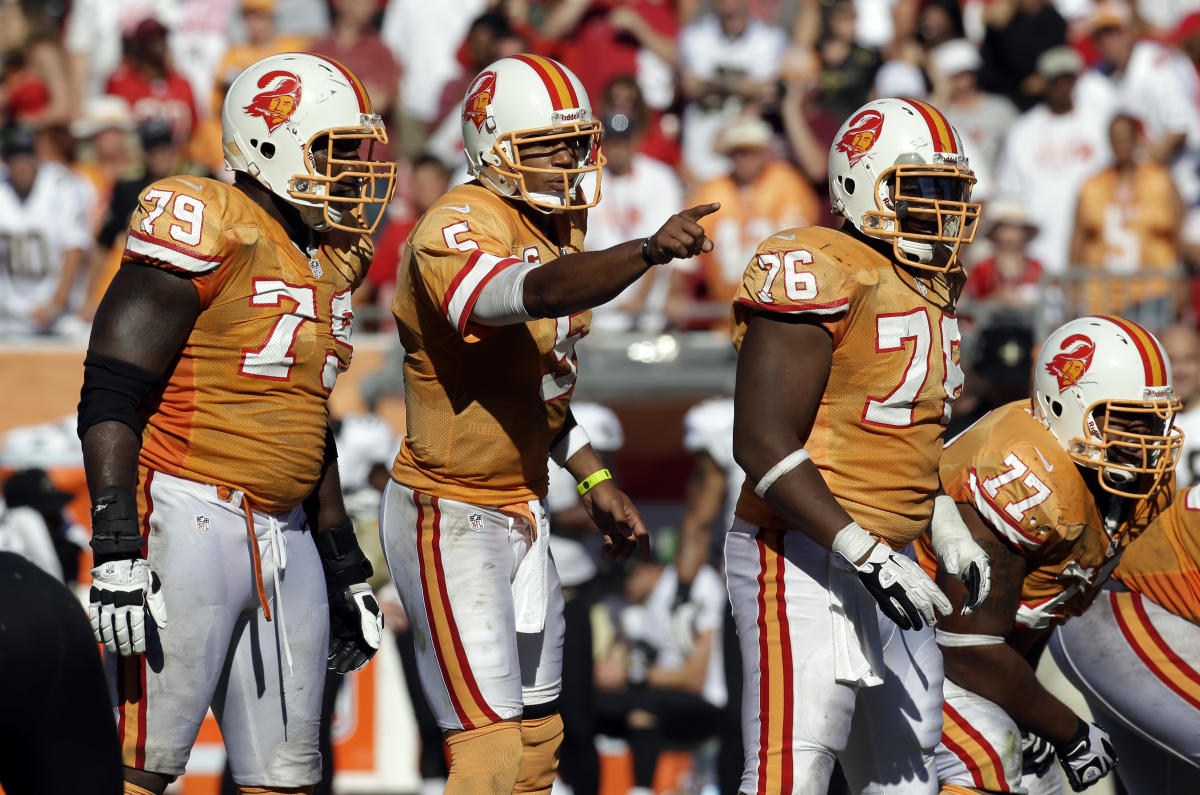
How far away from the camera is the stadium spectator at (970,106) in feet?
32.1

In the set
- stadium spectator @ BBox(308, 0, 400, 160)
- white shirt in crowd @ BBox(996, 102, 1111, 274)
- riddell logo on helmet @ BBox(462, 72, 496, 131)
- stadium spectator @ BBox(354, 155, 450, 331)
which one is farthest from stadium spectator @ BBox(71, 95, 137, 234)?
riddell logo on helmet @ BBox(462, 72, 496, 131)

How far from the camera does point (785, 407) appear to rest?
3912 millimetres

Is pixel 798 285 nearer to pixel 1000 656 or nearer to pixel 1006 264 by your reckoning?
pixel 1000 656

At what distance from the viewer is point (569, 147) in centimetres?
430

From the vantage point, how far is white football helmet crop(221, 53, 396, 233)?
4.14m

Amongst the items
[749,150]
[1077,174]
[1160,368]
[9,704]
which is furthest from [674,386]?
[9,704]

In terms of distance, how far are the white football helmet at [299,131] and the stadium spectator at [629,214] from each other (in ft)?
15.5

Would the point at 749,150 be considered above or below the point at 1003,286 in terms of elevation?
above

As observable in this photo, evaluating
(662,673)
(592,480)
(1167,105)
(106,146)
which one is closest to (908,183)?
(592,480)

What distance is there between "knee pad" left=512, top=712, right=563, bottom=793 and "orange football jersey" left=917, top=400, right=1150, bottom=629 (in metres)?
1.12

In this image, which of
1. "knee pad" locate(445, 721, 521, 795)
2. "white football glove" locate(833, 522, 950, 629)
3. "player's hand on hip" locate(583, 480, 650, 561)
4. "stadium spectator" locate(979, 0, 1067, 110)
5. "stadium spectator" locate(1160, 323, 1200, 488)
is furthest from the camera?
"stadium spectator" locate(979, 0, 1067, 110)

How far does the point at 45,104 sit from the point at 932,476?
8.44 meters

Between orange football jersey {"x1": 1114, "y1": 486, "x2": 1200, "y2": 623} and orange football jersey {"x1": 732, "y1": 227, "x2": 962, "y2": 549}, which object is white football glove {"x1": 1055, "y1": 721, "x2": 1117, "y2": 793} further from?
orange football jersey {"x1": 732, "y1": 227, "x2": 962, "y2": 549}

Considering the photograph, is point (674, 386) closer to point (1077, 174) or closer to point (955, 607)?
point (1077, 174)
